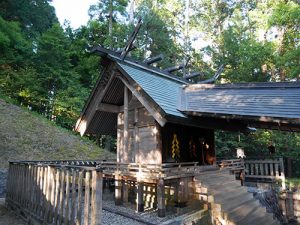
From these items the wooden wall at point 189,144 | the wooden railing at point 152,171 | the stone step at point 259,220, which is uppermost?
the wooden wall at point 189,144

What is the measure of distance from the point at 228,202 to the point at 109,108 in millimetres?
7066

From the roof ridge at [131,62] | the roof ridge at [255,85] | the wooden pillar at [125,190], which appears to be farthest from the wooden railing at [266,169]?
the wooden pillar at [125,190]

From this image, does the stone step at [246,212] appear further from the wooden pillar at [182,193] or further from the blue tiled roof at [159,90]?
the blue tiled roof at [159,90]

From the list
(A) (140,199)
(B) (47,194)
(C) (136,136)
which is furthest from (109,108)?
(B) (47,194)

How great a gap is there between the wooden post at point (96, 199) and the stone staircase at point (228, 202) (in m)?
5.03

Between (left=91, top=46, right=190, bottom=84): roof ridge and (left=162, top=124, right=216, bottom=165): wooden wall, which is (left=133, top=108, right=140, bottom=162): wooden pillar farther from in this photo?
(left=91, top=46, right=190, bottom=84): roof ridge

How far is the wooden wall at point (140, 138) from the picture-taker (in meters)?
10.3

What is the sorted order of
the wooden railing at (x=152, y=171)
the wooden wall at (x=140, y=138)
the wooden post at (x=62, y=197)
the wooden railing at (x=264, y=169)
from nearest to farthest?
the wooden post at (x=62, y=197) → the wooden railing at (x=152, y=171) → the wooden wall at (x=140, y=138) → the wooden railing at (x=264, y=169)

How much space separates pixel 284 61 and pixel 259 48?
2733 millimetres

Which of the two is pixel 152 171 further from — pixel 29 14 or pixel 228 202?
pixel 29 14

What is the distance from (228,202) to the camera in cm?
862

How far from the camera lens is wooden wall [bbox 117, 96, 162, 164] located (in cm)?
1034

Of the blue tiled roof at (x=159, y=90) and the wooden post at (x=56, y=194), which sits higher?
the blue tiled roof at (x=159, y=90)

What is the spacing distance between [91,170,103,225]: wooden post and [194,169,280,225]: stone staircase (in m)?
5.03
